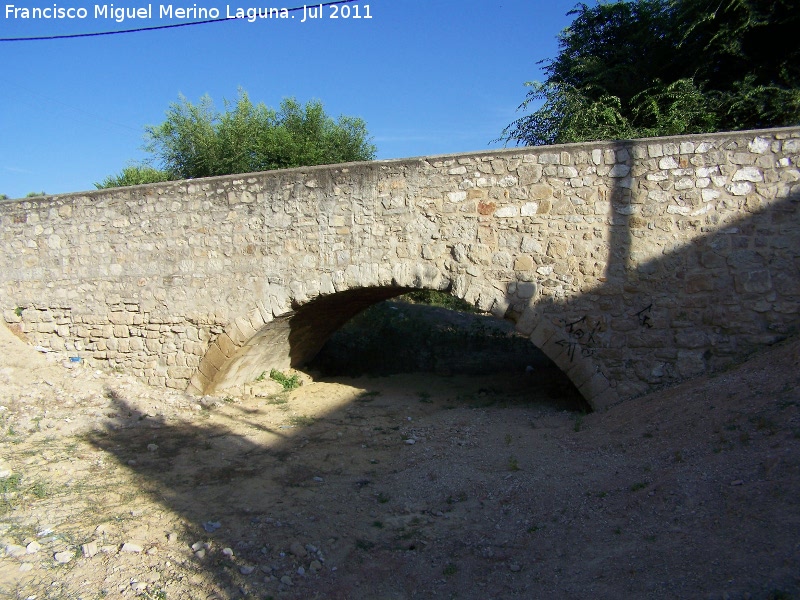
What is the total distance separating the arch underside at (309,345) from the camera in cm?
620

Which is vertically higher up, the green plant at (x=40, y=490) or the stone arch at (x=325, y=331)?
the stone arch at (x=325, y=331)

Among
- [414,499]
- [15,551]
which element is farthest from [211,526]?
[414,499]

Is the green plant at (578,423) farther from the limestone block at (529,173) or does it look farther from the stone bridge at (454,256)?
the limestone block at (529,173)

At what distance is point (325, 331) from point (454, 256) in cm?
329

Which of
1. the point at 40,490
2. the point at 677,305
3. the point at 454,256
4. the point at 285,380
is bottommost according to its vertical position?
the point at 40,490

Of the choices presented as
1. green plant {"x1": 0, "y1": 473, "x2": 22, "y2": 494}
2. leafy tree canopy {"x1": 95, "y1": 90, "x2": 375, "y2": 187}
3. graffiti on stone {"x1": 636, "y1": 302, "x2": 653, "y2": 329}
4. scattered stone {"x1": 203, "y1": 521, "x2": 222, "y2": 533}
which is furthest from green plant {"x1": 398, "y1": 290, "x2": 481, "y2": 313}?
scattered stone {"x1": 203, "y1": 521, "x2": 222, "y2": 533}

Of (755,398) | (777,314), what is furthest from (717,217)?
(755,398)

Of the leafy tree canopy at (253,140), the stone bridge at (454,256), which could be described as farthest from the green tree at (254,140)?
the stone bridge at (454,256)

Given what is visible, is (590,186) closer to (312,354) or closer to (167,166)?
(312,354)

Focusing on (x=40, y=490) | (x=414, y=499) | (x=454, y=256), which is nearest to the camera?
(x=414, y=499)

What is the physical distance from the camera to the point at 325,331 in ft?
30.4

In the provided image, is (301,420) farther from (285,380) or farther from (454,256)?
(454,256)

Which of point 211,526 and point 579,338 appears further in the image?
point 579,338

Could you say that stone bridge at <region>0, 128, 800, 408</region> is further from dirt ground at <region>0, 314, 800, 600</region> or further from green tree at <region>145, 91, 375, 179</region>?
green tree at <region>145, 91, 375, 179</region>
